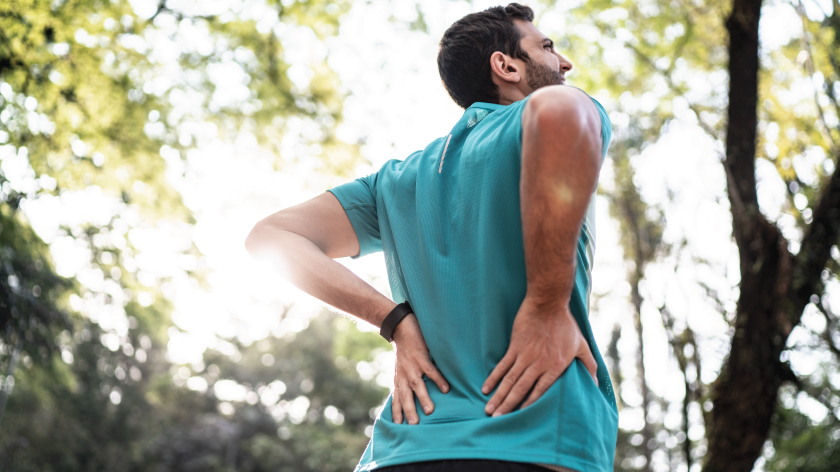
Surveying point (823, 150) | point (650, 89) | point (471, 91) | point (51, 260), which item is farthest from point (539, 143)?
point (51, 260)

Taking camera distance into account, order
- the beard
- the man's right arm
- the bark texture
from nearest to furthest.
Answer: the man's right arm → the beard → the bark texture

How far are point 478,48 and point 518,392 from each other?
94 centimetres

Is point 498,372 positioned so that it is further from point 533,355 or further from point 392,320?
point 392,320

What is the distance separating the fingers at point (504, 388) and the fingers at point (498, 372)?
12 mm

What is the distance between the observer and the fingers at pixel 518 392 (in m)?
0.88

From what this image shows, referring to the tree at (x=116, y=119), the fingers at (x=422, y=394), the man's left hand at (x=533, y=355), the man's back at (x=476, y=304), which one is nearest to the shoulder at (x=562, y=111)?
the man's back at (x=476, y=304)

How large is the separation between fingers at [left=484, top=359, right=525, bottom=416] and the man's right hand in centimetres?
11

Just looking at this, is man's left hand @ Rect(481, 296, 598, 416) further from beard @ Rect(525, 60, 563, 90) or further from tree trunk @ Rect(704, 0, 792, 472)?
tree trunk @ Rect(704, 0, 792, 472)

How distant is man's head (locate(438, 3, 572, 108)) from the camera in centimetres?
141

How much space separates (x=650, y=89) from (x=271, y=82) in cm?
462

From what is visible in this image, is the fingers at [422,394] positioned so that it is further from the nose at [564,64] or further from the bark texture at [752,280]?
the bark texture at [752,280]

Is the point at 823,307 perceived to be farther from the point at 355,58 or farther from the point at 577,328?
the point at 355,58

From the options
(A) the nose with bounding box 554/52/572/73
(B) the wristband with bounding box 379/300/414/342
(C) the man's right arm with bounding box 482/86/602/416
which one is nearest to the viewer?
(C) the man's right arm with bounding box 482/86/602/416

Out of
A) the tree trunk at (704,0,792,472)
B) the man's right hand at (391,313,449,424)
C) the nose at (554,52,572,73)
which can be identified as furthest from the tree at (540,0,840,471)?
the man's right hand at (391,313,449,424)
